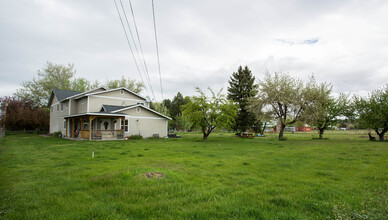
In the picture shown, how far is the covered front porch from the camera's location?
22.6 m

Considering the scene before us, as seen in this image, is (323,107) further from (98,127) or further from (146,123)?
(98,127)

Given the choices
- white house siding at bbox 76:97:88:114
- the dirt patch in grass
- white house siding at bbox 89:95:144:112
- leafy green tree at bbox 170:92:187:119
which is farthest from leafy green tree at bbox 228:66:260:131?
leafy green tree at bbox 170:92:187:119

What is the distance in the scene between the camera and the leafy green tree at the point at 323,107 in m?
25.0

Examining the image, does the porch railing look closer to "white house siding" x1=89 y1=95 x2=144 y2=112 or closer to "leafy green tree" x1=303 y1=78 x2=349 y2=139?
"white house siding" x1=89 y1=95 x2=144 y2=112

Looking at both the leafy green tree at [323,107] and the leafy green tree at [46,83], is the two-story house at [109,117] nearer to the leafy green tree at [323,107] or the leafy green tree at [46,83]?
the leafy green tree at [46,83]

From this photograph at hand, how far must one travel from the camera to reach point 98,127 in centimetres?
2556

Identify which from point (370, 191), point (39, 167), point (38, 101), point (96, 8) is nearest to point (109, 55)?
point (96, 8)

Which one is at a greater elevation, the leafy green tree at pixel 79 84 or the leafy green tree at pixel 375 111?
the leafy green tree at pixel 79 84

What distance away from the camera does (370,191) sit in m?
5.01

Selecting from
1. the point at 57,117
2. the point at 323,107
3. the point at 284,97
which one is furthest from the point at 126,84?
the point at 323,107

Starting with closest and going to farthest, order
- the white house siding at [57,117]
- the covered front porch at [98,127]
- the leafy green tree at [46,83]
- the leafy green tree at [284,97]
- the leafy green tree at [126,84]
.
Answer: the covered front porch at [98,127] < the leafy green tree at [284,97] < the white house siding at [57,117] < the leafy green tree at [46,83] < the leafy green tree at [126,84]

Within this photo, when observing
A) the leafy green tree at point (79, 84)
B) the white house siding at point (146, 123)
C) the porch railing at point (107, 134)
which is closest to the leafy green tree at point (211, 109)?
the white house siding at point (146, 123)

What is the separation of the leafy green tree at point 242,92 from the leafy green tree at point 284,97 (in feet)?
18.8

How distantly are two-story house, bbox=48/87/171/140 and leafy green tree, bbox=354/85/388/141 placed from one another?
2492 cm
